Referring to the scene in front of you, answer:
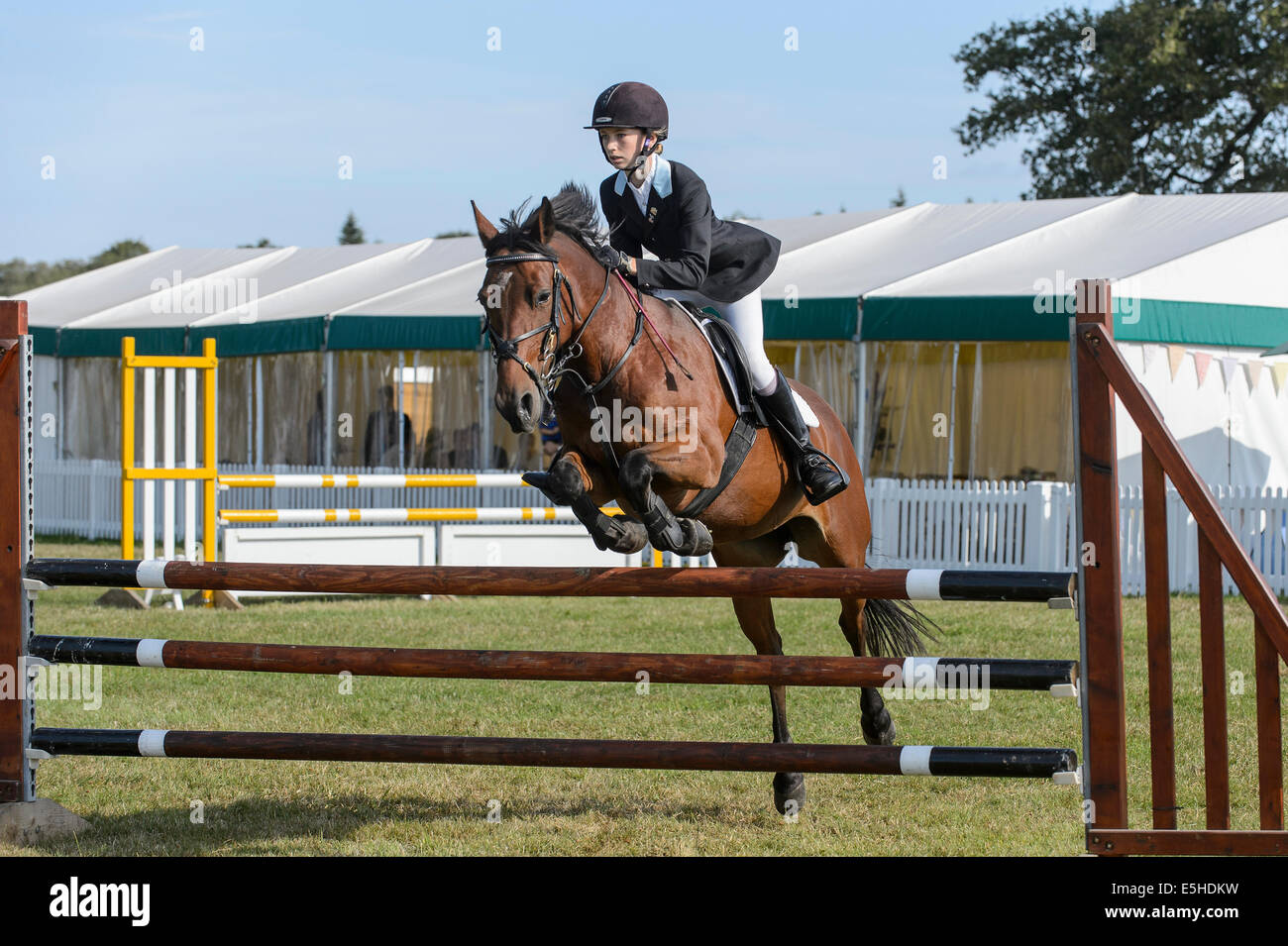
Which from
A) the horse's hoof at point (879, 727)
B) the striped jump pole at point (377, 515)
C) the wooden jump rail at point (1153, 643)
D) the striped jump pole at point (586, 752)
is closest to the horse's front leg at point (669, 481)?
the striped jump pole at point (586, 752)

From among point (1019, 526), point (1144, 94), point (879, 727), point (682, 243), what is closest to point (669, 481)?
point (682, 243)

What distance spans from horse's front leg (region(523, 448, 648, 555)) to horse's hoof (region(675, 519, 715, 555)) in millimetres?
159

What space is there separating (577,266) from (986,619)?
25.9 feet

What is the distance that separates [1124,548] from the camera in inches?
531

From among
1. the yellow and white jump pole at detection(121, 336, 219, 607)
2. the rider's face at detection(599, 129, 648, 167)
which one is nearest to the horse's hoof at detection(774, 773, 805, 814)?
the rider's face at detection(599, 129, 648, 167)

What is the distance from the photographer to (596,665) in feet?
13.6

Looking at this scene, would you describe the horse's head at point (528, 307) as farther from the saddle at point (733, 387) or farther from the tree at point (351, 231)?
the tree at point (351, 231)

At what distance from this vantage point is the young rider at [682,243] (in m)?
4.70

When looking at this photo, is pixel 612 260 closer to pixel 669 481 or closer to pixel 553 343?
pixel 553 343

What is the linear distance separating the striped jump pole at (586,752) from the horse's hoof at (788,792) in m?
1.29

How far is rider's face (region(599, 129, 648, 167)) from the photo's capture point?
4.73m

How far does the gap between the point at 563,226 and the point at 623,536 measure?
1.04m
